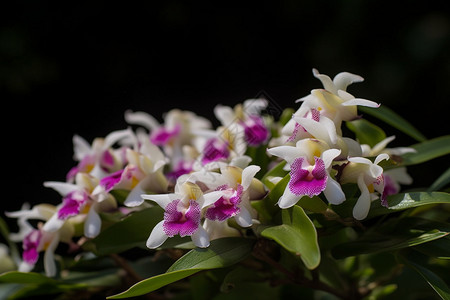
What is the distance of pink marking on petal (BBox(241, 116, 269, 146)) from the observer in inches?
29.3

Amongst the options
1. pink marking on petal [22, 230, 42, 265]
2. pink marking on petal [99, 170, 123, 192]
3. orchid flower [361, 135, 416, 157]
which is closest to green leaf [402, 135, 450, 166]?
orchid flower [361, 135, 416, 157]

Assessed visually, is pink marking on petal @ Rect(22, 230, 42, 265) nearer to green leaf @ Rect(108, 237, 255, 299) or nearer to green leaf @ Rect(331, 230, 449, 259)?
green leaf @ Rect(108, 237, 255, 299)

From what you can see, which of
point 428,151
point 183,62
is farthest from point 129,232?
point 183,62

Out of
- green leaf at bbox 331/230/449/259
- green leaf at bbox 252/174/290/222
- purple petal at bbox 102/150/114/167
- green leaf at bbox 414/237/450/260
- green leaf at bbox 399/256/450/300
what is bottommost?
green leaf at bbox 399/256/450/300

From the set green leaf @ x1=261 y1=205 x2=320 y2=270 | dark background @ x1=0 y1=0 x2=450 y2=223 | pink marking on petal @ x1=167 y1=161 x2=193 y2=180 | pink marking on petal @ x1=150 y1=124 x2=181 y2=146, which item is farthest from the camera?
dark background @ x1=0 y1=0 x2=450 y2=223

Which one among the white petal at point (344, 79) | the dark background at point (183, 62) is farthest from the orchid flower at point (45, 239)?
the dark background at point (183, 62)

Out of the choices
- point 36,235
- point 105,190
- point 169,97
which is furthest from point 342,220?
point 169,97

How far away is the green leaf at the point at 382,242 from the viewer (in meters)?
0.56

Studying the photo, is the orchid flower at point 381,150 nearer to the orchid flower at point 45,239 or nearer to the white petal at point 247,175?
the white petal at point 247,175

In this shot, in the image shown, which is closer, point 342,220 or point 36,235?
point 342,220

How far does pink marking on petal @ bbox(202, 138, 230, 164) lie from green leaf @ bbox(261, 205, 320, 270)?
14 cm

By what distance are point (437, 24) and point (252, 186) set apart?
48.7 inches

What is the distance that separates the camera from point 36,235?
2.35 ft

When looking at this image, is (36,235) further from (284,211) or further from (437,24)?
(437,24)
